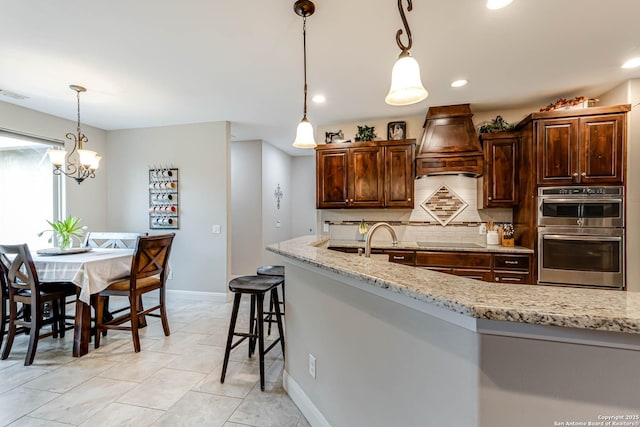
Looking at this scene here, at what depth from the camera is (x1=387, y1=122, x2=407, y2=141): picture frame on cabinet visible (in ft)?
13.0

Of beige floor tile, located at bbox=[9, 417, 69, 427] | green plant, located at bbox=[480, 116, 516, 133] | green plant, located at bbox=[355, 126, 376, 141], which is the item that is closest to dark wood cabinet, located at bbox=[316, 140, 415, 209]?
green plant, located at bbox=[355, 126, 376, 141]

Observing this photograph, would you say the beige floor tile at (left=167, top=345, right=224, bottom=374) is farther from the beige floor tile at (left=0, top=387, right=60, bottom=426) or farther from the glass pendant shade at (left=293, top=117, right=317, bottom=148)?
the glass pendant shade at (left=293, top=117, right=317, bottom=148)

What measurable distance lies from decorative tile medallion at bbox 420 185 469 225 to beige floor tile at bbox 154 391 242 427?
3.23m

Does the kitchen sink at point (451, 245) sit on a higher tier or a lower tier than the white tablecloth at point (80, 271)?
higher

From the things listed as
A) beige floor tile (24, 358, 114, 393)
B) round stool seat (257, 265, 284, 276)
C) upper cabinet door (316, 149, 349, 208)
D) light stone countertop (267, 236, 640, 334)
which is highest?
upper cabinet door (316, 149, 349, 208)

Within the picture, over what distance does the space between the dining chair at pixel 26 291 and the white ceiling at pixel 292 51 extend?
68.1 inches

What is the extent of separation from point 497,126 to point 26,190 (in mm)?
6153

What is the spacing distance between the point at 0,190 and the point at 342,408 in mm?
4698

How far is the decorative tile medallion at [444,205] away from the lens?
3.91 m

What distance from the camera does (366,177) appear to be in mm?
3945

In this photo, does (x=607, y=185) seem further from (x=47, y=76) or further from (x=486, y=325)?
(x=47, y=76)

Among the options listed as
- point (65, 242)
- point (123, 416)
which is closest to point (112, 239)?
point (65, 242)

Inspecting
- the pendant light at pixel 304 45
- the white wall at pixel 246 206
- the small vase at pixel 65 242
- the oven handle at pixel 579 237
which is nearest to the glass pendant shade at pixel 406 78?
the pendant light at pixel 304 45

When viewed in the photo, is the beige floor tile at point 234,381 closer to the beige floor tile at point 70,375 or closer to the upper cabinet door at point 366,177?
the beige floor tile at point 70,375
